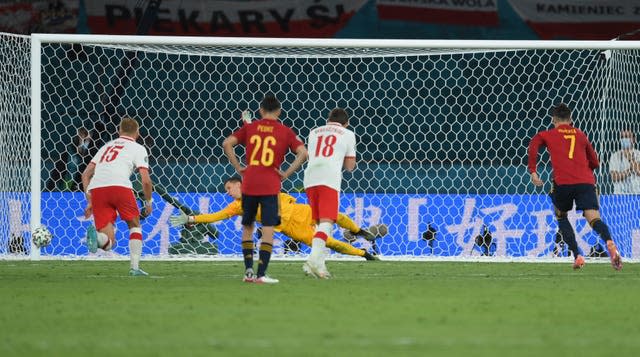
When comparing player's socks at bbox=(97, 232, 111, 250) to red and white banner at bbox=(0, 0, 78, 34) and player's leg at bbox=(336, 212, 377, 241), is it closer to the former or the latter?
player's leg at bbox=(336, 212, 377, 241)

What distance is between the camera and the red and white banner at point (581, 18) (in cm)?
1983

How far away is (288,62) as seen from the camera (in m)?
19.0

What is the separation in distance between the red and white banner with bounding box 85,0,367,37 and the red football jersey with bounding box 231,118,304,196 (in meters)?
10.3

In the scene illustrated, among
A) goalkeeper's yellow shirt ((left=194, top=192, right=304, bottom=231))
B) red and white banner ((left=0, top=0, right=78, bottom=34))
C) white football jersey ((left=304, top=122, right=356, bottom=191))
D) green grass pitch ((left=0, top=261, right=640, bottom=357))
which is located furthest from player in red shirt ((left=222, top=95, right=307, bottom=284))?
red and white banner ((left=0, top=0, right=78, bottom=34))

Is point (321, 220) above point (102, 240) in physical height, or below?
above

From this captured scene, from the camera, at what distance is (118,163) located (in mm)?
10453

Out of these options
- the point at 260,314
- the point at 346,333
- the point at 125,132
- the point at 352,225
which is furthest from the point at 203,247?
the point at 346,333

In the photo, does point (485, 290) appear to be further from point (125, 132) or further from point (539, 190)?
point (539, 190)

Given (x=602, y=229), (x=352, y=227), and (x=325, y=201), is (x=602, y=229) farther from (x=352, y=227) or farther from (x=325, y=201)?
(x=325, y=201)

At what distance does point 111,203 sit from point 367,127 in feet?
29.3

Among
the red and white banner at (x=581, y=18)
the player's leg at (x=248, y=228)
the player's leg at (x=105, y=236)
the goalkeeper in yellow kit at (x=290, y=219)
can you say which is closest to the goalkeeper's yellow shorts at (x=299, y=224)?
the goalkeeper in yellow kit at (x=290, y=219)

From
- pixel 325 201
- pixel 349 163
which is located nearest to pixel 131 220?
pixel 325 201

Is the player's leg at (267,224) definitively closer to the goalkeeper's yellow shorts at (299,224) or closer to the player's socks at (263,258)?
the player's socks at (263,258)

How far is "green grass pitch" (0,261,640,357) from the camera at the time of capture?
17.5ft
